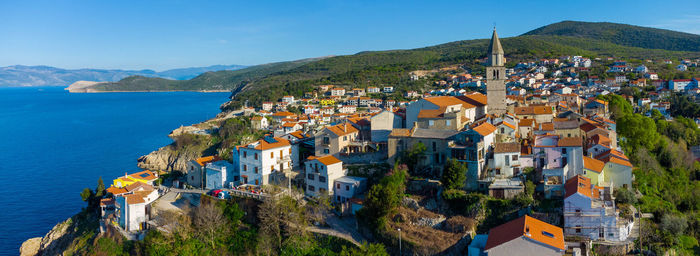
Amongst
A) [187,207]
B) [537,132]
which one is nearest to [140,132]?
[187,207]

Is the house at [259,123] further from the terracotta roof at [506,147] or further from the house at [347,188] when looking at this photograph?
the terracotta roof at [506,147]

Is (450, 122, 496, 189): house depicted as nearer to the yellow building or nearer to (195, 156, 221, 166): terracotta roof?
the yellow building

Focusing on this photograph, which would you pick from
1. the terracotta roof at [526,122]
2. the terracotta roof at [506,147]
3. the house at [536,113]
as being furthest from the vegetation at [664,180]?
the terracotta roof at [526,122]

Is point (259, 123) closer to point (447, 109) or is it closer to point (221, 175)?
point (221, 175)

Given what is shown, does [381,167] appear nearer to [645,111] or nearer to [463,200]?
[463,200]

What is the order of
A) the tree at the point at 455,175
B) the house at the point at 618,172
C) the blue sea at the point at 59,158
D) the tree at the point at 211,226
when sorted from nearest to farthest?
1. the tree at the point at 455,175
2. the house at the point at 618,172
3. the tree at the point at 211,226
4. the blue sea at the point at 59,158

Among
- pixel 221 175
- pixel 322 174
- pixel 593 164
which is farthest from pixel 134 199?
pixel 593 164
